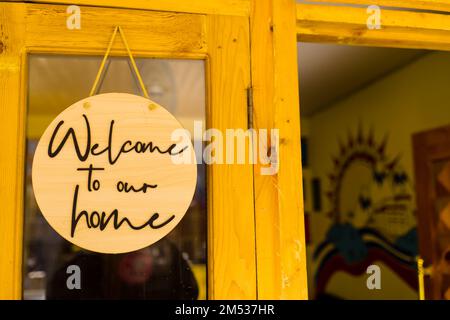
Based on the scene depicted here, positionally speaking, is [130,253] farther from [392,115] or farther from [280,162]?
[392,115]

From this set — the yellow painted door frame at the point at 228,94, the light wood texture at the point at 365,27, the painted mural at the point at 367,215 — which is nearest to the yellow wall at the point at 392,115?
the painted mural at the point at 367,215

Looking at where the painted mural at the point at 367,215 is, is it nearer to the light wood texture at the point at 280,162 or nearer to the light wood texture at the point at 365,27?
the light wood texture at the point at 365,27

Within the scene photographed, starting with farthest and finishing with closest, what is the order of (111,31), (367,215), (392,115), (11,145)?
(367,215) < (392,115) < (111,31) < (11,145)

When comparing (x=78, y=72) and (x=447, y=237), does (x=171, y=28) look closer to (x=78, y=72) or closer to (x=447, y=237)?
(x=78, y=72)

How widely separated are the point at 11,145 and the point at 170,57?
0.59 meters

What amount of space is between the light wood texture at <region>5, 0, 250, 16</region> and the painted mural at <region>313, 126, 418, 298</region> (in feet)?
9.53

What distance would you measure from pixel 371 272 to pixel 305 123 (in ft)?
13.9

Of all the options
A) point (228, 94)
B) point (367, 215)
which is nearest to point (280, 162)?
point (228, 94)

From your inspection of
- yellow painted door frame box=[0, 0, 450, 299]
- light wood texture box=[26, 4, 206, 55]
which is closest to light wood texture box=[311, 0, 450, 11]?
yellow painted door frame box=[0, 0, 450, 299]

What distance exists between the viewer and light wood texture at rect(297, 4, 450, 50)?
1.66 m

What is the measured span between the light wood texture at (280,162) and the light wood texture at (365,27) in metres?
0.09

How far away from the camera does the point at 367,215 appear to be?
15.0 ft

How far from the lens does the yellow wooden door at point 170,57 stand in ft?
4.54

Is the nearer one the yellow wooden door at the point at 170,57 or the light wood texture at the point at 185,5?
the yellow wooden door at the point at 170,57
